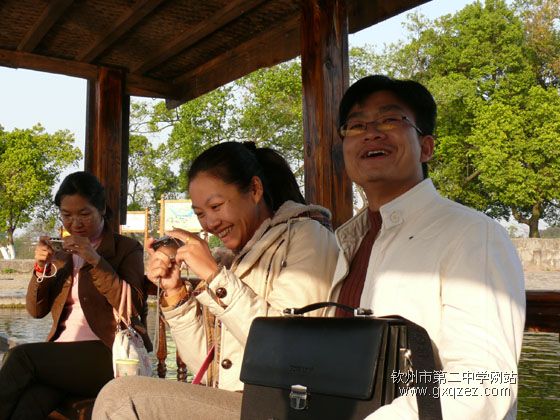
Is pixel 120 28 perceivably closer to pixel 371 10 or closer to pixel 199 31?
pixel 199 31

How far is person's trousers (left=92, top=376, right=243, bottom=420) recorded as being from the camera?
2.10 metres

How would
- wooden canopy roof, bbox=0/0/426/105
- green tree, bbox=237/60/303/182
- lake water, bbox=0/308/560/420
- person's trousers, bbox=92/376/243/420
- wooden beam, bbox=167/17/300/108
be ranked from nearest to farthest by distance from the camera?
person's trousers, bbox=92/376/243/420
wooden canopy roof, bbox=0/0/426/105
wooden beam, bbox=167/17/300/108
lake water, bbox=0/308/560/420
green tree, bbox=237/60/303/182

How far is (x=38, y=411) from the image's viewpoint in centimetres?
345

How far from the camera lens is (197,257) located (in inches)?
90.3

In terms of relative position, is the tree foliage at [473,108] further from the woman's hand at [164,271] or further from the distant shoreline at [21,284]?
the woman's hand at [164,271]

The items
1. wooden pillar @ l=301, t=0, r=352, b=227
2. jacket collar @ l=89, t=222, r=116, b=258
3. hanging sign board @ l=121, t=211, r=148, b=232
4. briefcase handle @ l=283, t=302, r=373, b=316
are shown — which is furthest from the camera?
hanging sign board @ l=121, t=211, r=148, b=232

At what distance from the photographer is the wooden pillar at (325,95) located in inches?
156

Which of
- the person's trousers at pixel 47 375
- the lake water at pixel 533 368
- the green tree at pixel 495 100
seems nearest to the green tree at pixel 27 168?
the green tree at pixel 495 100

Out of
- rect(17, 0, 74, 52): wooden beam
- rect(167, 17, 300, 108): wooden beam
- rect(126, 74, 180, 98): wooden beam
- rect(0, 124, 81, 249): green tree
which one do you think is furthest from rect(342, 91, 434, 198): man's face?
rect(0, 124, 81, 249): green tree

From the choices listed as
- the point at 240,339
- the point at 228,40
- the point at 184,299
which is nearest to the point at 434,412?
the point at 240,339

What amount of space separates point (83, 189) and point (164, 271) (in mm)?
1490

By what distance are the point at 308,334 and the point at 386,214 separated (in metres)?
0.47

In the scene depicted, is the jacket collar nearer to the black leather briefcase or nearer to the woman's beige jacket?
the woman's beige jacket

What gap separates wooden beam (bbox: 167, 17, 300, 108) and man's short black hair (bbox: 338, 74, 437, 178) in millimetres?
2390
